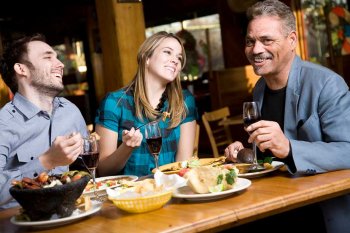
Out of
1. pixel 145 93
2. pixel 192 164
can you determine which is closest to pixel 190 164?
pixel 192 164

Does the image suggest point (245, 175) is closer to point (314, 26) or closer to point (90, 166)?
point (90, 166)

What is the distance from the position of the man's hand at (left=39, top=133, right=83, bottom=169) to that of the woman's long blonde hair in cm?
99

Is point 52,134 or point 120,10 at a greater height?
point 120,10

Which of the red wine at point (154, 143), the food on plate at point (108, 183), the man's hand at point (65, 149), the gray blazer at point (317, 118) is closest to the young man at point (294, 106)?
the gray blazer at point (317, 118)

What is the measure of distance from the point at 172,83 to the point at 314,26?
21.1 ft

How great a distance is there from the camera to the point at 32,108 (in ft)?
7.99

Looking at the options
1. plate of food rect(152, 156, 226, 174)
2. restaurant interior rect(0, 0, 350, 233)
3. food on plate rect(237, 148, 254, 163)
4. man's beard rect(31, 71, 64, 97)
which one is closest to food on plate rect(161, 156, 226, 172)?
plate of food rect(152, 156, 226, 174)

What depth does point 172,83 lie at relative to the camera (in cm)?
288

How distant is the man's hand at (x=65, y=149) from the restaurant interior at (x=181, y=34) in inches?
59.6

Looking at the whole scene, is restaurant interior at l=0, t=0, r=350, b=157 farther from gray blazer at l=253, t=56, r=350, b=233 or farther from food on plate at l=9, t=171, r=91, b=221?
gray blazer at l=253, t=56, r=350, b=233

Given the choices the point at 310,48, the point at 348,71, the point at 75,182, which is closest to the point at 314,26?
the point at 310,48

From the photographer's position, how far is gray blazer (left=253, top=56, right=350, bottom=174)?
1865 millimetres

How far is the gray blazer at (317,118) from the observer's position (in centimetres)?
187

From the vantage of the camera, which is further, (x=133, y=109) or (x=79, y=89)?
(x=79, y=89)
